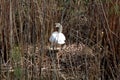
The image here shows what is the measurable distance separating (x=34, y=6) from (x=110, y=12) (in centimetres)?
52

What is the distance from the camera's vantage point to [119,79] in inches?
73.5

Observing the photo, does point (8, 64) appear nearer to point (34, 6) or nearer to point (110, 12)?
point (34, 6)

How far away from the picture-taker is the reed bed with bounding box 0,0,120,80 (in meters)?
2.02

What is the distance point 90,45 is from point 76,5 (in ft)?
1.22

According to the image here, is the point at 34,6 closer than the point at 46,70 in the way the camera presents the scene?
No

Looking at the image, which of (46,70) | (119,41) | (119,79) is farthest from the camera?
(119,41)

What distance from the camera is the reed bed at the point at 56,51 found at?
2.02 metres

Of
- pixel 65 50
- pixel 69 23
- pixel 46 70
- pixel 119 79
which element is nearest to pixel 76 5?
pixel 69 23

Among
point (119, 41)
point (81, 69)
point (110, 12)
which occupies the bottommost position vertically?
point (81, 69)

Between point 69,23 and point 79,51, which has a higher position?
point 69,23

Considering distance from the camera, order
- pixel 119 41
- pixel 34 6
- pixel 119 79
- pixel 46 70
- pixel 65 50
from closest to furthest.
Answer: pixel 119 79 < pixel 46 70 < pixel 119 41 < pixel 34 6 < pixel 65 50

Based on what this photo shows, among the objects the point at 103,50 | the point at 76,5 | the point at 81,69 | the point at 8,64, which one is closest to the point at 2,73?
the point at 8,64

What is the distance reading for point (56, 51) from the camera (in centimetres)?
245

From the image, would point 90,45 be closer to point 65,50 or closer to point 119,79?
point 65,50
